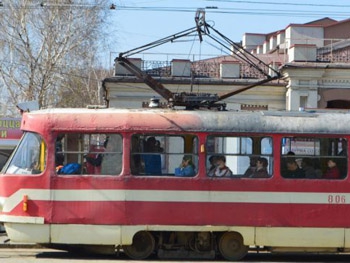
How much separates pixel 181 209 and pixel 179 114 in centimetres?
178

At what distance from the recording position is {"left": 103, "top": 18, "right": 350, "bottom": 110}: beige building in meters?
26.4

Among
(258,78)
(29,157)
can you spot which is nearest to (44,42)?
(258,78)

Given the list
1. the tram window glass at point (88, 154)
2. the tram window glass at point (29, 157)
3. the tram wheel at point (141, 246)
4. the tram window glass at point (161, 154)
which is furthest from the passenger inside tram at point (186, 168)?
the tram window glass at point (29, 157)

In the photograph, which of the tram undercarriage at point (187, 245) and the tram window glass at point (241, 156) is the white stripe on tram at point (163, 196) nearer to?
the tram window glass at point (241, 156)

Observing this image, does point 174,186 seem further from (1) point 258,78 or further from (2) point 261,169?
(1) point 258,78

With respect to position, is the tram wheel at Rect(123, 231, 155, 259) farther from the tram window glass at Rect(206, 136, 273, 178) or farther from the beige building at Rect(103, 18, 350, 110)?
the beige building at Rect(103, 18, 350, 110)

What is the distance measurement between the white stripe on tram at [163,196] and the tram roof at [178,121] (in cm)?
115

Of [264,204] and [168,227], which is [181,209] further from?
[264,204]

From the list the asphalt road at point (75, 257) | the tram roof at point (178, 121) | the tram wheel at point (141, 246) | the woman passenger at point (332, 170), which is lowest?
the asphalt road at point (75, 257)

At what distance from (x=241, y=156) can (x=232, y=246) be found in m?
1.69

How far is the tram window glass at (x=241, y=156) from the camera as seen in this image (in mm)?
13086

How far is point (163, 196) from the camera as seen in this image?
509 inches

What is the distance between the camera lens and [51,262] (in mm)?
12422

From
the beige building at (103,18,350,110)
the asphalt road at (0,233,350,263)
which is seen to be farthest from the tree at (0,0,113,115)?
the asphalt road at (0,233,350,263)
